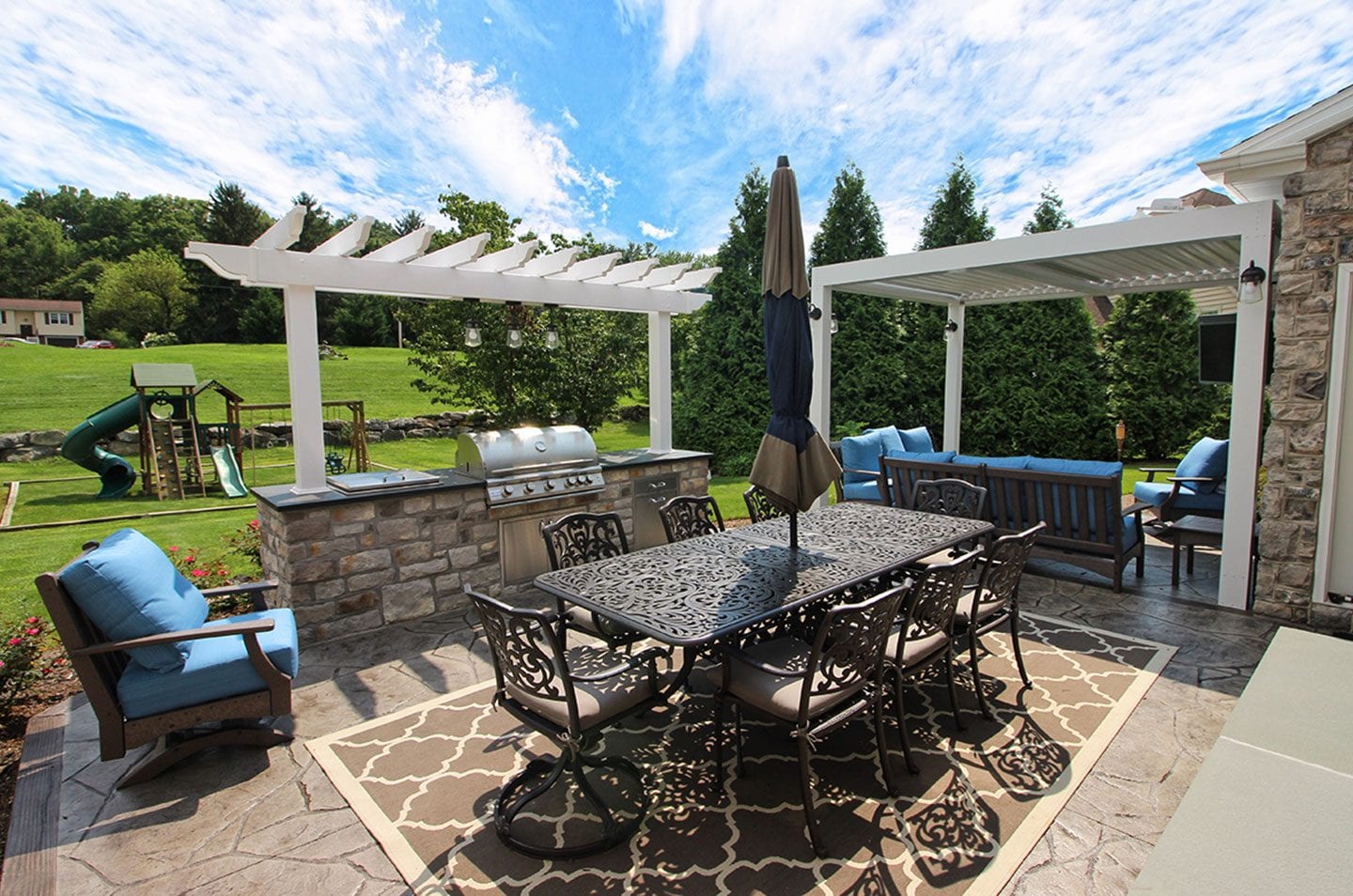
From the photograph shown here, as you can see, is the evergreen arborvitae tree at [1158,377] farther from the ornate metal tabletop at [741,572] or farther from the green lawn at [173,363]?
the green lawn at [173,363]

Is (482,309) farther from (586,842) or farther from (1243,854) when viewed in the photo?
(1243,854)

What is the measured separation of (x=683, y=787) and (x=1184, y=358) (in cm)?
1159

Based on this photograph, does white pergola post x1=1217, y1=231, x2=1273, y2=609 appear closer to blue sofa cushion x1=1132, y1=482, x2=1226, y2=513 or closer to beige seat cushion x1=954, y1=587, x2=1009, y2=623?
blue sofa cushion x1=1132, y1=482, x2=1226, y2=513

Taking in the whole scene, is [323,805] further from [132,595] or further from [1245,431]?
[1245,431]

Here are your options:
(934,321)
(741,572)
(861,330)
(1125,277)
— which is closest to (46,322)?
(861,330)

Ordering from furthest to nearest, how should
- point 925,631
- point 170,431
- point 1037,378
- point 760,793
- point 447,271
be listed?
point 1037,378 < point 170,431 < point 447,271 < point 925,631 < point 760,793

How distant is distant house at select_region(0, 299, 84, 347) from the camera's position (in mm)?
27922

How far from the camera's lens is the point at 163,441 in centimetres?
975

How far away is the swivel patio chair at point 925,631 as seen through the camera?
8.50ft

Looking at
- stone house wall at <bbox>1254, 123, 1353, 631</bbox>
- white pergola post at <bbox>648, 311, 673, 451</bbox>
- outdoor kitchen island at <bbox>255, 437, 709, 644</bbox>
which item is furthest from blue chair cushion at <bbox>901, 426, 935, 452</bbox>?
outdoor kitchen island at <bbox>255, 437, 709, 644</bbox>

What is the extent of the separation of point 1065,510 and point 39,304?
39391 millimetres

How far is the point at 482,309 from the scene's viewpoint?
7.75 meters

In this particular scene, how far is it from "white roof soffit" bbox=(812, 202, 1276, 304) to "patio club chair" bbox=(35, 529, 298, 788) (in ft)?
19.5

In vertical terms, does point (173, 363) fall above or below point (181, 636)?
above
